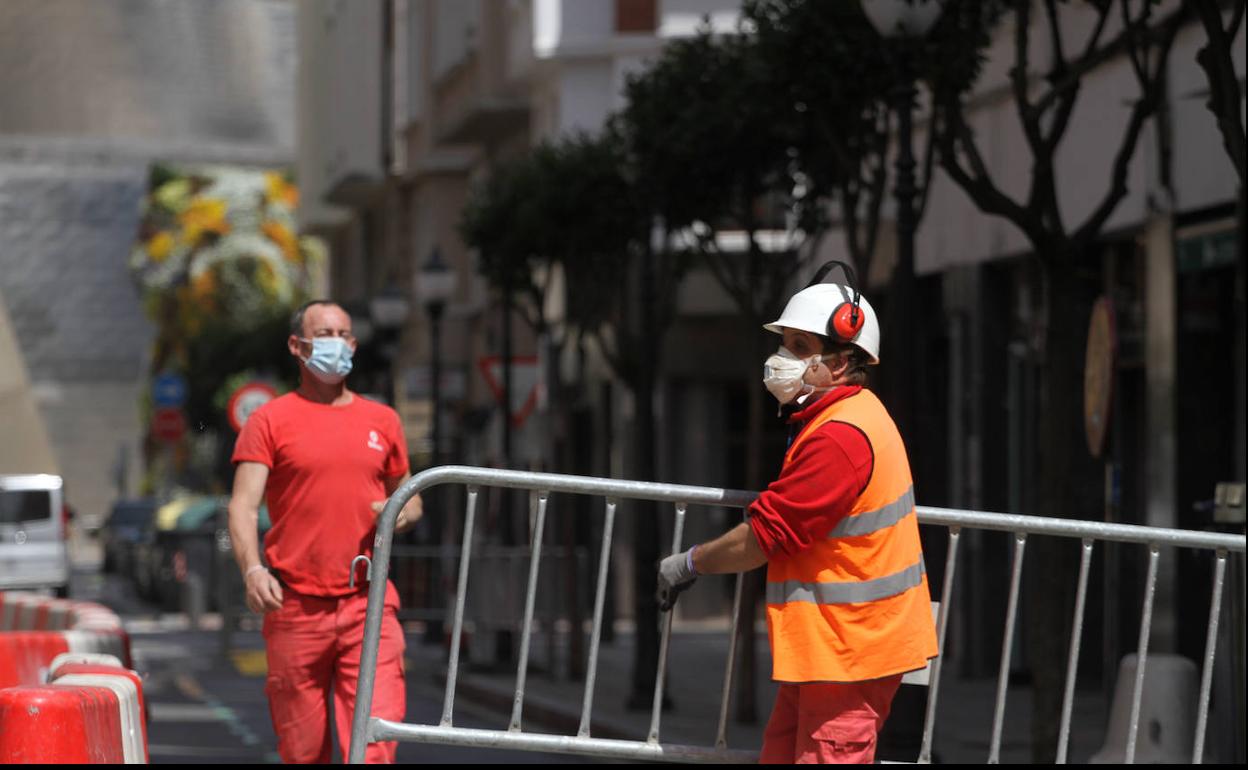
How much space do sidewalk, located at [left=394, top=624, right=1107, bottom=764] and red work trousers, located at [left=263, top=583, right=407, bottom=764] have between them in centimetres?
385

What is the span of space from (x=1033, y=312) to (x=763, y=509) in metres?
14.6

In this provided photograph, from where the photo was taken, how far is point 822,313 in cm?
712

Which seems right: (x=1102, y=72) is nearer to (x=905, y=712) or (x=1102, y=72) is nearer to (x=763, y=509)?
(x=905, y=712)

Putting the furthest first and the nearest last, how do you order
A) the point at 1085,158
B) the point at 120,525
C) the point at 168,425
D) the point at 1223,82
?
the point at 120,525
the point at 168,425
the point at 1085,158
the point at 1223,82

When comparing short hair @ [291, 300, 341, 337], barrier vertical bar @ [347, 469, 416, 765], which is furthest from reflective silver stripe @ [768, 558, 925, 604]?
short hair @ [291, 300, 341, 337]

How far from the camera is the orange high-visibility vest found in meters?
7.06

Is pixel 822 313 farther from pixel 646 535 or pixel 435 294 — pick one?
pixel 435 294

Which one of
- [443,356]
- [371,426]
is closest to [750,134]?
[371,426]

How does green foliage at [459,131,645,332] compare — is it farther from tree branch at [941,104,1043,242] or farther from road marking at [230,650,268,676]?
tree branch at [941,104,1043,242]

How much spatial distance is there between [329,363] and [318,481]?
41cm

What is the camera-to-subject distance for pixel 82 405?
124m

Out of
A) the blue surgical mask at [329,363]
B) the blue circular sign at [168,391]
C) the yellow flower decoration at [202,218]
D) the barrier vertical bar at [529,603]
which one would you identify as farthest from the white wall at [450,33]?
the yellow flower decoration at [202,218]

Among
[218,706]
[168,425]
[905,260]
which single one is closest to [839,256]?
[218,706]

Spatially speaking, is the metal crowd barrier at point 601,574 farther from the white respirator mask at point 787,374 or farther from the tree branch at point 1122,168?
the tree branch at point 1122,168
